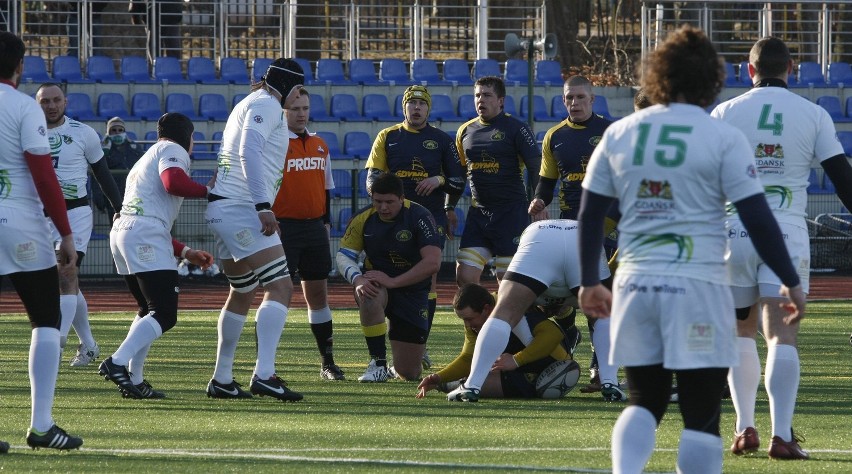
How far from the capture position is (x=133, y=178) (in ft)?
28.8

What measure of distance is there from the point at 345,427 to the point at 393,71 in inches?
667

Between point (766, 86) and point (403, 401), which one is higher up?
point (766, 86)

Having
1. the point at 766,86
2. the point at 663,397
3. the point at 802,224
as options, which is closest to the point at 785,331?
the point at 802,224

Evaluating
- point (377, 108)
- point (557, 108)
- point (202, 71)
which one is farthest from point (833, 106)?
point (202, 71)

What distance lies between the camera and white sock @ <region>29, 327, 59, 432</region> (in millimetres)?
6383

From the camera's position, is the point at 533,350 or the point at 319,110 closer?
the point at 533,350

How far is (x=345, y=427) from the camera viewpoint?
24.0 ft

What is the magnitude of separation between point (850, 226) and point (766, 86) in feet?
50.3

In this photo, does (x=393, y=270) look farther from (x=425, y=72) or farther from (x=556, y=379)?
(x=425, y=72)

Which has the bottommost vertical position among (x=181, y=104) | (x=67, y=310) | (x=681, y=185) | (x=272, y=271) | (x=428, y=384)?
(x=428, y=384)

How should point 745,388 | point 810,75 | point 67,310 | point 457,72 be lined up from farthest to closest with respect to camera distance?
point 810,75
point 457,72
point 67,310
point 745,388

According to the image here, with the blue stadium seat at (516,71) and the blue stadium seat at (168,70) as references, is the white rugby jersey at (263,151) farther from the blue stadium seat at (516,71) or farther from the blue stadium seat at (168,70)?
the blue stadium seat at (516,71)

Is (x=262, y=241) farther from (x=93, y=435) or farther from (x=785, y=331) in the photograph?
(x=785, y=331)

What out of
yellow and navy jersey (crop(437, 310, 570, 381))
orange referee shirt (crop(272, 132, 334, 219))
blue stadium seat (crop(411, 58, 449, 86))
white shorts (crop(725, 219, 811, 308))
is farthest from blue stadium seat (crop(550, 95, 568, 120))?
white shorts (crop(725, 219, 811, 308))
